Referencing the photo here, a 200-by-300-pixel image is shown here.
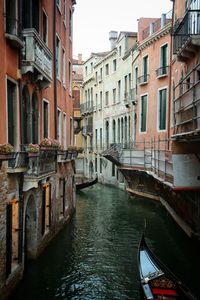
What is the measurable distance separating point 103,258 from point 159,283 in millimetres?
4070

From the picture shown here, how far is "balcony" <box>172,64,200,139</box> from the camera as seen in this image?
9000mm

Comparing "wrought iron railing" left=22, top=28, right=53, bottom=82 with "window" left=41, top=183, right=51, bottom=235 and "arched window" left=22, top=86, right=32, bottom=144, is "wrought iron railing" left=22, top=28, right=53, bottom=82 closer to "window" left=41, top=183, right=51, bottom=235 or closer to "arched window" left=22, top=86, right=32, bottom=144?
"arched window" left=22, top=86, right=32, bottom=144

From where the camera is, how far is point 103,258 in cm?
1214

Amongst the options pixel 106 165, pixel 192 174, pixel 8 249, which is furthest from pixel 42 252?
pixel 106 165

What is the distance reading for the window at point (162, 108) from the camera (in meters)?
19.6

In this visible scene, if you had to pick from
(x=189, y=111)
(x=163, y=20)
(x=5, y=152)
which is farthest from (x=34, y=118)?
(x=163, y=20)

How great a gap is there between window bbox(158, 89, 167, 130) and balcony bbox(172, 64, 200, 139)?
598 cm

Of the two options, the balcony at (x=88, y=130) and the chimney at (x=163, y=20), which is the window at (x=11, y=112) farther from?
the balcony at (x=88, y=130)

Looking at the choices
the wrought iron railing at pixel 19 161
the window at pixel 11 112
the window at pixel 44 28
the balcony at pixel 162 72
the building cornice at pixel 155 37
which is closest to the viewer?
the wrought iron railing at pixel 19 161

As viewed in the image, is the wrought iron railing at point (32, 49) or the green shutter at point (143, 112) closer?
the wrought iron railing at point (32, 49)

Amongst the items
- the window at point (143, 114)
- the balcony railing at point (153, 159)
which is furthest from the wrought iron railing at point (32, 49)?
the window at point (143, 114)

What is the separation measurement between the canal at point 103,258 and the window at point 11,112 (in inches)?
Result: 146

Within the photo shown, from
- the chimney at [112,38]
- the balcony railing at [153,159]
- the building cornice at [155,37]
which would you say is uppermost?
the chimney at [112,38]

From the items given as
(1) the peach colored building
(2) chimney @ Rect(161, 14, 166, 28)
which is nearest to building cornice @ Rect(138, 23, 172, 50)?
(1) the peach colored building
